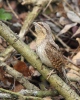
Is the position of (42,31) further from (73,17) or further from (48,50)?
(73,17)

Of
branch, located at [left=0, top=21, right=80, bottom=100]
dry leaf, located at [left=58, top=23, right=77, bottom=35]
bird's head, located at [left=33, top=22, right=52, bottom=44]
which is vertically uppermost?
dry leaf, located at [left=58, top=23, right=77, bottom=35]

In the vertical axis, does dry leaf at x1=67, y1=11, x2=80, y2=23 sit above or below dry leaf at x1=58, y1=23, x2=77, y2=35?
above

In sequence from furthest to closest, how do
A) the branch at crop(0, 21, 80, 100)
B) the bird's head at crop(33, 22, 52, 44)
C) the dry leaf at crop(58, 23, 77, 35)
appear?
the dry leaf at crop(58, 23, 77, 35)
the bird's head at crop(33, 22, 52, 44)
the branch at crop(0, 21, 80, 100)

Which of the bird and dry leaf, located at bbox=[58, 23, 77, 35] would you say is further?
dry leaf, located at bbox=[58, 23, 77, 35]

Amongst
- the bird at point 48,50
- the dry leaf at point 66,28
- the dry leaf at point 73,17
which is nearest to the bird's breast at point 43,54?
the bird at point 48,50

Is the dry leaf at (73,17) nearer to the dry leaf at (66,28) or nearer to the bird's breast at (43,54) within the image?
the dry leaf at (66,28)

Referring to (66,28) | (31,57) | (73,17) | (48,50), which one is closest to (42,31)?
(48,50)

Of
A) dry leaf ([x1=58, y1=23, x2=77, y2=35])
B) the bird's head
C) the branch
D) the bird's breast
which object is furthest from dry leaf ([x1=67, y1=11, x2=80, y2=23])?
the branch

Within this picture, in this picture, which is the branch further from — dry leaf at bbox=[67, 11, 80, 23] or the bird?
dry leaf at bbox=[67, 11, 80, 23]

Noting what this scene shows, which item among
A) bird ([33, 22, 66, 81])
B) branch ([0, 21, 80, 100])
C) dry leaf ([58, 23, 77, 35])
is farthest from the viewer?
dry leaf ([58, 23, 77, 35])
